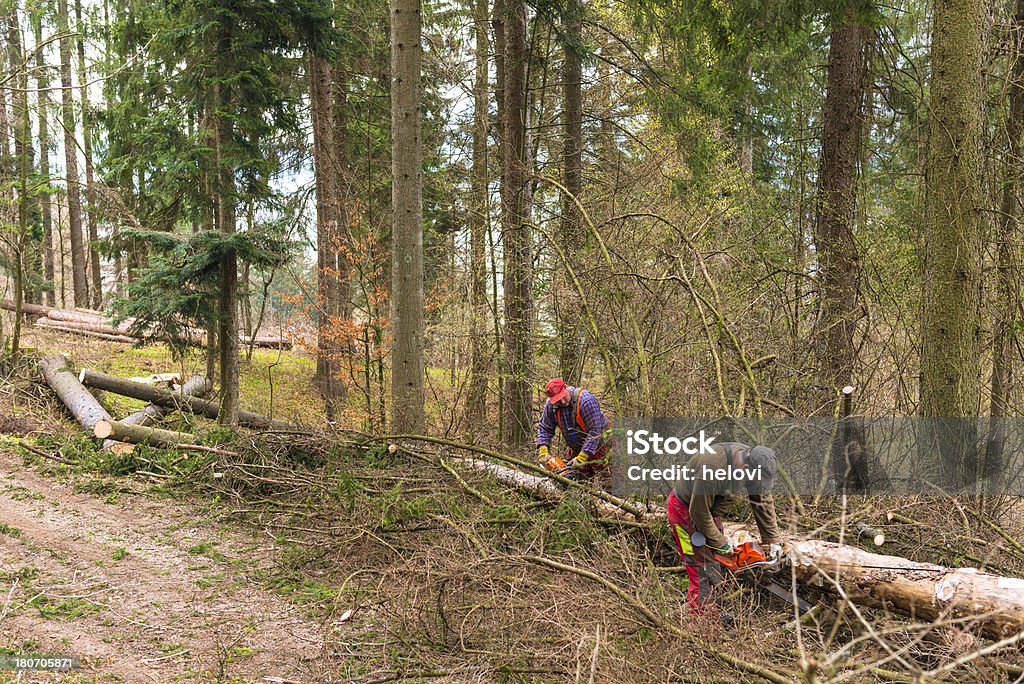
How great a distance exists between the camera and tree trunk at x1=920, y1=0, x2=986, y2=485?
569 cm

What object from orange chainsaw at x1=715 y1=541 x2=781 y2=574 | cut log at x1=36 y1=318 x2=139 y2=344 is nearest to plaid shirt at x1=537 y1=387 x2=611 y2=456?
orange chainsaw at x1=715 y1=541 x2=781 y2=574

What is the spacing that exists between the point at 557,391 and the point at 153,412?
7687mm

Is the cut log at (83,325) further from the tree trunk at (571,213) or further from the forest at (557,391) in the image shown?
the tree trunk at (571,213)

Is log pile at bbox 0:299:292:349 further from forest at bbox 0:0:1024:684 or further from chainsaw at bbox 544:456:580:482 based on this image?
chainsaw at bbox 544:456:580:482

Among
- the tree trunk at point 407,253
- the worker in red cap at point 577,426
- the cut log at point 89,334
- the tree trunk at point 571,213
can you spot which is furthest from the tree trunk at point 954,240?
the cut log at point 89,334

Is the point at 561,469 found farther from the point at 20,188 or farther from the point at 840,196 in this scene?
the point at 20,188

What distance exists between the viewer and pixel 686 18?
793 cm

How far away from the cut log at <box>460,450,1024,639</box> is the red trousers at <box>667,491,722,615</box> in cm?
60

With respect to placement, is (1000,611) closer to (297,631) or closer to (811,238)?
(297,631)

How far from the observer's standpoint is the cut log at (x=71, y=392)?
33.1 feet

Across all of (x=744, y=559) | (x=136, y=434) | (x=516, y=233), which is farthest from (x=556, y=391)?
(x=136, y=434)

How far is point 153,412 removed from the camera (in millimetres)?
11188

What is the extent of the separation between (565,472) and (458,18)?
9200mm

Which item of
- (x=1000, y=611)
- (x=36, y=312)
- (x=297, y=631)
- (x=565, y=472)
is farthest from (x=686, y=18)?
(x=36, y=312)
